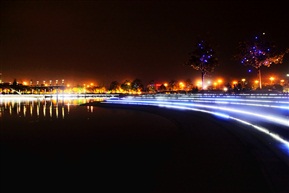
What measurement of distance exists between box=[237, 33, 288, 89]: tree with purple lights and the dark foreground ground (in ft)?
113

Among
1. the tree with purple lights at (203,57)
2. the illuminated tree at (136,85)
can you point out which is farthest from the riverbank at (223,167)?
the illuminated tree at (136,85)

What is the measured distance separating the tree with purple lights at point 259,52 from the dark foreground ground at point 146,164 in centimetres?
3441

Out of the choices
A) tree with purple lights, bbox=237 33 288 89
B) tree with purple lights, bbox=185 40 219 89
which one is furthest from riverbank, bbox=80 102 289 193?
tree with purple lights, bbox=185 40 219 89

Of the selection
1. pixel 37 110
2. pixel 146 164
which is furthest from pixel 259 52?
pixel 146 164

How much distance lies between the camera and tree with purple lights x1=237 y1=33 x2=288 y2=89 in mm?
49312

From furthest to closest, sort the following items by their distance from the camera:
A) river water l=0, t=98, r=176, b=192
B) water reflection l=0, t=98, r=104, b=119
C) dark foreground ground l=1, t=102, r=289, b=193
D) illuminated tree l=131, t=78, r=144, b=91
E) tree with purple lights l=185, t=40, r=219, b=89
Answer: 1. illuminated tree l=131, t=78, r=144, b=91
2. tree with purple lights l=185, t=40, r=219, b=89
3. water reflection l=0, t=98, r=104, b=119
4. river water l=0, t=98, r=176, b=192
5. dark foreground ground l=1, t=102, r=289, b=193

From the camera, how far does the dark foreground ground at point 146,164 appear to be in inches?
347

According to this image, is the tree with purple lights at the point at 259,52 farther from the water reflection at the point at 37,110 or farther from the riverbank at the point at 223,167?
the riverbank at the point at 223,167

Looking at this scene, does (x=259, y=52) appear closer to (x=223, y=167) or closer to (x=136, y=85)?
(x=223, y=167)

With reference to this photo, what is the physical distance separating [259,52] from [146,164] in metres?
41.9

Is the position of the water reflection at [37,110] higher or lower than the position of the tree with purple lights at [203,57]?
lower

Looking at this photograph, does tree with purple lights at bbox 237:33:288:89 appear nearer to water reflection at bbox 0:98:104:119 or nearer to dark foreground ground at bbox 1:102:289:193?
water reflection at bbox 0:98:104:119

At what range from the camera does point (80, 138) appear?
59.0ft

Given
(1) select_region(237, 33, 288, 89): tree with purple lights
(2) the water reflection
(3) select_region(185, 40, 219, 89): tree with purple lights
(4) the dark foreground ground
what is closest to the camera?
(4) the dark foreground ground
